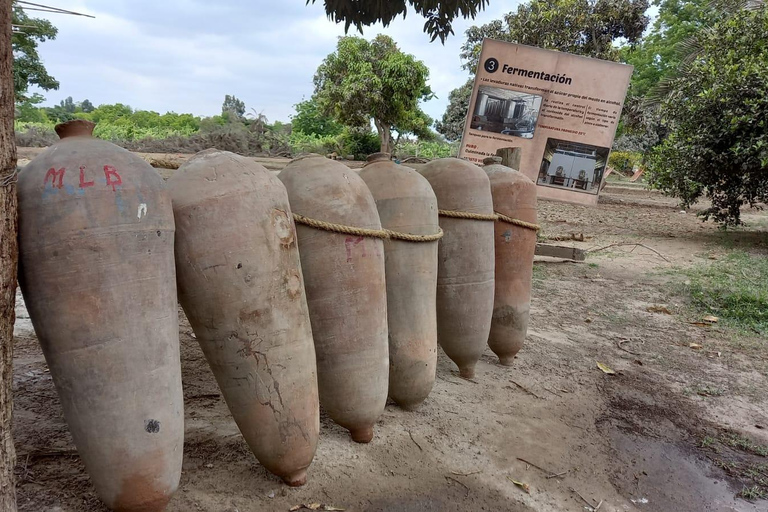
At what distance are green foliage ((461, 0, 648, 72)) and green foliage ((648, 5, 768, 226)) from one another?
5554 mm

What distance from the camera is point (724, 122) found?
29.1ft

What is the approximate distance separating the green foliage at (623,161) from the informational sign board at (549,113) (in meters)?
23.7

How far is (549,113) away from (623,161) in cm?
2508

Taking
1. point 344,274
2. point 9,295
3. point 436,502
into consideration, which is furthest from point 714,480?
point 9,295

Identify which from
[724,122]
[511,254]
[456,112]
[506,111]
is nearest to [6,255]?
[511,254]

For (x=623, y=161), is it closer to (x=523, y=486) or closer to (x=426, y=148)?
(x=426, y=148)

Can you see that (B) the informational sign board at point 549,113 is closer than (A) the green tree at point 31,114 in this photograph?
Yes

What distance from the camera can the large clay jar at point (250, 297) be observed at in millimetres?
2047

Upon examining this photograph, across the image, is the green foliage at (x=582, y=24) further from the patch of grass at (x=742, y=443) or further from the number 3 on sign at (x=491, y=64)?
the patch of grass at (x=742, y=443)

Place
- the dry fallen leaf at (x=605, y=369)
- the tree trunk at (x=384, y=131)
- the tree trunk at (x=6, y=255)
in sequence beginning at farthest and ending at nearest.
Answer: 1. the tree trunk at (x=384, y=131)
2. the dry fallen leaf at (x=605, y=369)
3. the tree trunk at (x=6, y=255)

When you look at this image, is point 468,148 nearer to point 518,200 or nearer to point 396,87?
point 518,200

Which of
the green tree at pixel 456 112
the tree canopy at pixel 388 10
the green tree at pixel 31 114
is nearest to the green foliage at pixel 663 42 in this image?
the green tree at pixel 456 112

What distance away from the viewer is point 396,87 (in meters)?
23.1

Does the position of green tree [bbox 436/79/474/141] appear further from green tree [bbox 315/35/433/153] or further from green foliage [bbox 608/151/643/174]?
green foliage [bbox 608/151/643/174]
